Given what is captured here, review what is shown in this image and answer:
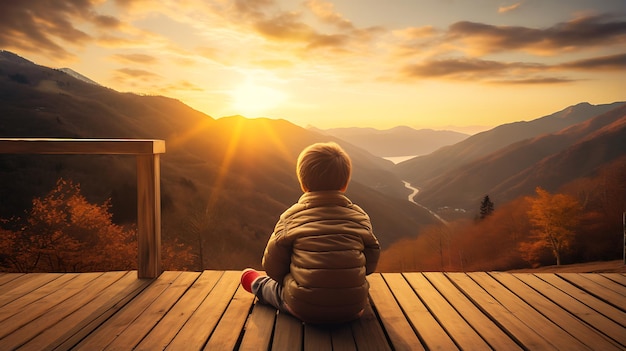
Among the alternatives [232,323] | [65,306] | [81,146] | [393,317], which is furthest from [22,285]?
[393,317]

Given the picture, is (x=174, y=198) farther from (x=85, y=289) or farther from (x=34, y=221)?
(x=85, y=289)

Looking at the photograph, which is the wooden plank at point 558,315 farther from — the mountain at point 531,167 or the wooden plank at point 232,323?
the mountain at point 531,167

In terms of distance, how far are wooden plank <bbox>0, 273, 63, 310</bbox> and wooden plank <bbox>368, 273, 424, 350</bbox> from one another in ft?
9.77

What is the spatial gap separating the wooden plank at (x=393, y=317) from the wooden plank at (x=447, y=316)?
123mm

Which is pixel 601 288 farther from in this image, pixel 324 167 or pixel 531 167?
pixel 531 167

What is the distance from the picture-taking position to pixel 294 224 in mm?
2775

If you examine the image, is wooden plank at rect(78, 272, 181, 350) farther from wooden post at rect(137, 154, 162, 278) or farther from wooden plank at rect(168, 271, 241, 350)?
wooden plank at rect(168, 271, 241, 350)

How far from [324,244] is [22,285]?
9.97ft

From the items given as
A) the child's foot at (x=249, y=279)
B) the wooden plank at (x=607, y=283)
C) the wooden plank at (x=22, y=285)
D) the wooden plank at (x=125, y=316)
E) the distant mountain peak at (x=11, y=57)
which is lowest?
the wooden plank at (x=22, y=285)

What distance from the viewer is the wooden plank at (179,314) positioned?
2.64m

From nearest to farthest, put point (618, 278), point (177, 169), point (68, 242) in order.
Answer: point (618, 278)
point (68, 242)
point (177, 169)

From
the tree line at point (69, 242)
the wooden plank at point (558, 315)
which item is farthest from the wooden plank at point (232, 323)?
the tree line at point (69, 242)

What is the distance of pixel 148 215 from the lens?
3949 millimetres

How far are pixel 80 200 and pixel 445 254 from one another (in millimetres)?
57057
